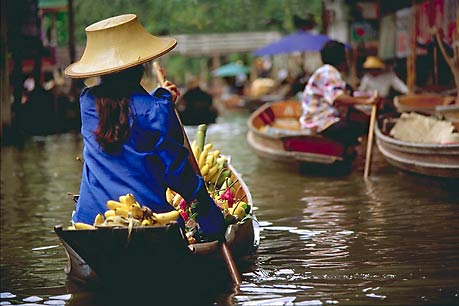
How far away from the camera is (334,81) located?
11352 mm

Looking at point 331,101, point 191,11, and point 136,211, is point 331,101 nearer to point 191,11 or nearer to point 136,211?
point 136,211

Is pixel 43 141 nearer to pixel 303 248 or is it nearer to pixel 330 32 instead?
pixel 330 32

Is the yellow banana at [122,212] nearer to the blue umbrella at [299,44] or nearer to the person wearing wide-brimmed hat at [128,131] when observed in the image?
the person wearing wide-brimmed hat at [128,131]

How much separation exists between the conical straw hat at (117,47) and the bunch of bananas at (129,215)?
0.71m

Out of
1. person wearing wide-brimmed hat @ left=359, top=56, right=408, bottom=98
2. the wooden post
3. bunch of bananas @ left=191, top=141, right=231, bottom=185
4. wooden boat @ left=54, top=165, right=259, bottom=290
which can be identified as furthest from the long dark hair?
person wearing wide-brimmed hat @ left=359, top=56, right=408, bottom=98

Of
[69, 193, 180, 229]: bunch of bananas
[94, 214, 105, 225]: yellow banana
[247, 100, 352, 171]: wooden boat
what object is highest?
[69, 193, 180, 229]: bunch of bananas

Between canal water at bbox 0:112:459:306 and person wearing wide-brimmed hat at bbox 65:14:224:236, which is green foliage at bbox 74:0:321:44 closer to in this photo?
canal water at bbox 0:112:459:306

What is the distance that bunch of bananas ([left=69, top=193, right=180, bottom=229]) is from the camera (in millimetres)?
→ 5258

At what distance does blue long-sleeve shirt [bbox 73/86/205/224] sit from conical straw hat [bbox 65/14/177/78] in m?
0.15

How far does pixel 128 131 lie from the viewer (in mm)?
5434

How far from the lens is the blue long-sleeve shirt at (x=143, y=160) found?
542 cm

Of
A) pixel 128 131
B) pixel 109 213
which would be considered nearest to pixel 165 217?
pixel 109 213

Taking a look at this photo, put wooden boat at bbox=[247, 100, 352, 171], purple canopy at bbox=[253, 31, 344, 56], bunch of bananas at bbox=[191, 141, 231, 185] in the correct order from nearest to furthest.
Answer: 1. bunch of bananas at bbox=[191, 141, 231, 185]
2. wooden boat at bbox=[247, 100, 352, 171]
3. purple canopy at bbox=[253, 31, 344, 56]

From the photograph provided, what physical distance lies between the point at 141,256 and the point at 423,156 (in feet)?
18.0
